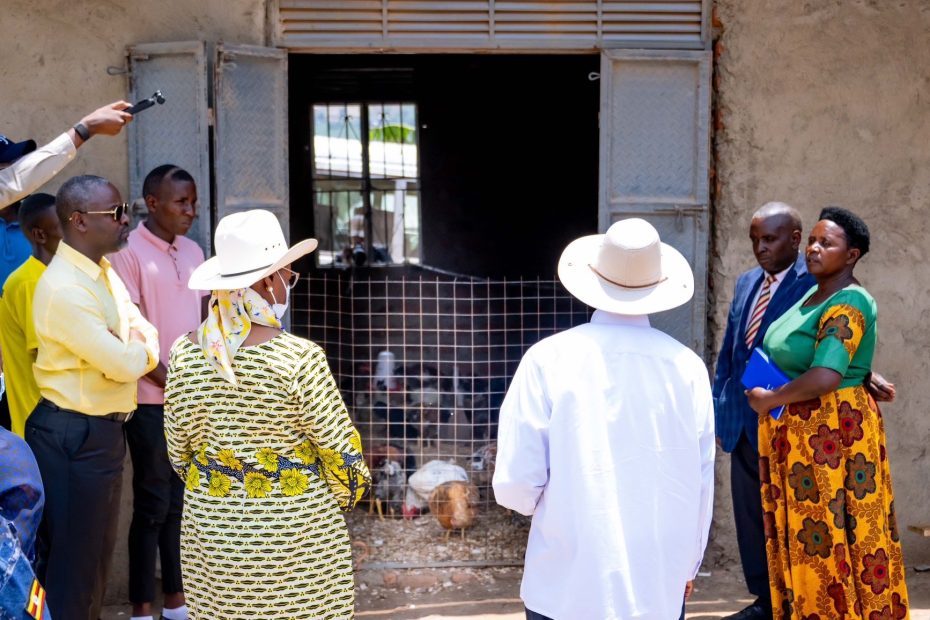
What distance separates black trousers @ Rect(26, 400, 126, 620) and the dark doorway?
23.6 feet

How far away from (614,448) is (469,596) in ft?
8.46

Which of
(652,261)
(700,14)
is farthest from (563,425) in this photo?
(700,14)

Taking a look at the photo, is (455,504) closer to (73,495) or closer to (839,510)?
(839,510)

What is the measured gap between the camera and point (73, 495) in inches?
149

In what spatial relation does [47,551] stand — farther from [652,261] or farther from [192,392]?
[652,261]

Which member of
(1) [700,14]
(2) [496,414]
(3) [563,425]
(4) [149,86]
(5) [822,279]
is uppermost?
(1) [700,14]

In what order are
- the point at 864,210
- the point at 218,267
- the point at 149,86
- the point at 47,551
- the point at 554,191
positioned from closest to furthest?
the point at 218,267
the point at 47,551
the point at 149,86
the point at 864,210
the point at 554,191

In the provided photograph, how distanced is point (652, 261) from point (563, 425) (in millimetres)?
529

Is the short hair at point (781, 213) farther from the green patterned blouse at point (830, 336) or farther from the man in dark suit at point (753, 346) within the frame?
the green patterned blouse at point (830, 336)

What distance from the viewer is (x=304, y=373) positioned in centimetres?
296

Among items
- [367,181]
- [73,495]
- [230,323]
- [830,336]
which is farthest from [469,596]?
[367,181]

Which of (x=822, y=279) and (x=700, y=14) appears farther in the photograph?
(x=700, y=14)

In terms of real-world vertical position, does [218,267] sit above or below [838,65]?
below

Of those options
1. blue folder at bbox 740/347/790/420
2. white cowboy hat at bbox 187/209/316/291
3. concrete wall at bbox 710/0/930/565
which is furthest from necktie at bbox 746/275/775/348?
white cowboy hat at bbox 187/209/316/291
